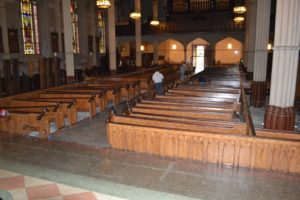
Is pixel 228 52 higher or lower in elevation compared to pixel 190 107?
higher

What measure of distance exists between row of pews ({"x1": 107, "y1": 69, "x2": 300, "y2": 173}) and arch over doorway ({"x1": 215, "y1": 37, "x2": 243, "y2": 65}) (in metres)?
23.0

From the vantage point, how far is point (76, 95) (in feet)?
29.1

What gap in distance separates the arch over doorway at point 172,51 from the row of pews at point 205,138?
23.9 meters

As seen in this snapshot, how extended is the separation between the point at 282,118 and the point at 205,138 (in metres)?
2.84

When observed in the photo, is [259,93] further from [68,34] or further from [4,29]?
[4,29]

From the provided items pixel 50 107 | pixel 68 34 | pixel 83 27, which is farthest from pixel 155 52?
pixel 50 107

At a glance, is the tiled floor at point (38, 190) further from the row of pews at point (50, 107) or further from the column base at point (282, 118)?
the column base at point (282, 118)

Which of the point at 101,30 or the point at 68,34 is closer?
the point at 68,34

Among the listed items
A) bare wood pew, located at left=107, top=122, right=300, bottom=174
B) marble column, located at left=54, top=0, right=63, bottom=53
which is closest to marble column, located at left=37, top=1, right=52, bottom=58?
marble column, located at left=54, top=0, right=63, bottom=53

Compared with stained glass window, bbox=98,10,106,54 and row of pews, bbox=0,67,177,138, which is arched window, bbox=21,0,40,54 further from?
row of pews, bbox=0,67,177,138

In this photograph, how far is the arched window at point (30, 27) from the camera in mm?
17031

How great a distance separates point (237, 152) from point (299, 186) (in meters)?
1.03

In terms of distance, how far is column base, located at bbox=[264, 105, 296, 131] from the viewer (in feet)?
21.0

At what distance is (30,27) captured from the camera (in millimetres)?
17531
